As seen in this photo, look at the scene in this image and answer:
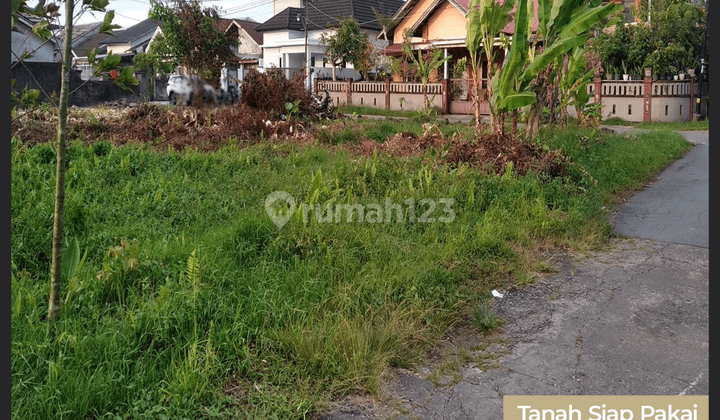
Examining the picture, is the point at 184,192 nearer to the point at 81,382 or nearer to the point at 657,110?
the point at 81,382

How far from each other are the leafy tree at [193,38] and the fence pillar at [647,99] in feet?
46.7

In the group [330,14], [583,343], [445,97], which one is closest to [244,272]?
[583,343]

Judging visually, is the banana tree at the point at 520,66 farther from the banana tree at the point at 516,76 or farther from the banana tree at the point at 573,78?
the banana tree at the point at 573,78

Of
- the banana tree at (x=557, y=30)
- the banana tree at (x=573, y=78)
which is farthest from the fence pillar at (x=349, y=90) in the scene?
the banana tree at (x=557, y=30)

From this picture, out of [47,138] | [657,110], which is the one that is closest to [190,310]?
[47,138]

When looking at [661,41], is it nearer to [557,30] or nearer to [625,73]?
[625,73]

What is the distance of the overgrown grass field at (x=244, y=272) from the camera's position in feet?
11.5

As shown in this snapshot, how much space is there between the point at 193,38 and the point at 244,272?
915cm

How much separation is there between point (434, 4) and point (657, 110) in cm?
1214

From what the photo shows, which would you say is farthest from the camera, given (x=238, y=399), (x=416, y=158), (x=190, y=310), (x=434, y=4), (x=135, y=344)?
(x=434, y=4)

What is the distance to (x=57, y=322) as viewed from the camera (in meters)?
3.89

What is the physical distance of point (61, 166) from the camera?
362 centimetres

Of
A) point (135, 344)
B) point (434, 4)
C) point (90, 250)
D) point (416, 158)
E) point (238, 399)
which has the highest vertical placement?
point (434, 4)

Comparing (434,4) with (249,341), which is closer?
(249,341)
